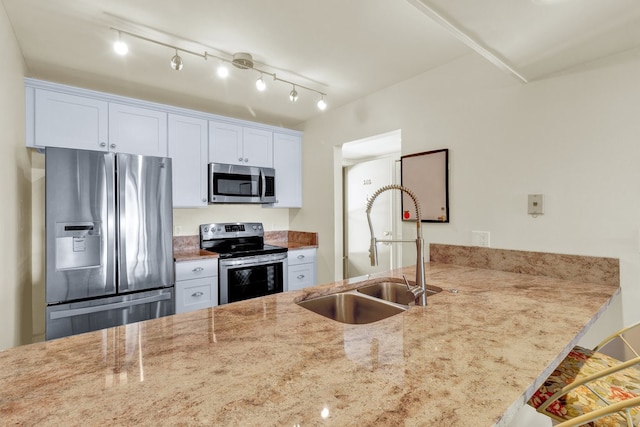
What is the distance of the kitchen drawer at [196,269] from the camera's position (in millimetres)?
2731

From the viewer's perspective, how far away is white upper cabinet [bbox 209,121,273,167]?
319 centimetres

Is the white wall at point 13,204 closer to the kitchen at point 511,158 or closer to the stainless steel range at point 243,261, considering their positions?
the kitchen at point 511,158

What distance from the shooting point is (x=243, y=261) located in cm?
303

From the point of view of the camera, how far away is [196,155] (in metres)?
3.07

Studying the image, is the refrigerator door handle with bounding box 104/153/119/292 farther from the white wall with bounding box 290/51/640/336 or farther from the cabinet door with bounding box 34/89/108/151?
the white wall with bounding box 290/51/640/336

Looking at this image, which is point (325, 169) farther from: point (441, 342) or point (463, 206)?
point (441, 342)

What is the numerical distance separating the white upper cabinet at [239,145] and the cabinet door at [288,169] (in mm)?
103

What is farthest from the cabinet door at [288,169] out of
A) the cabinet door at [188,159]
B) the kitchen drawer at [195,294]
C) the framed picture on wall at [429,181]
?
the framed picture on wall at [429,181]

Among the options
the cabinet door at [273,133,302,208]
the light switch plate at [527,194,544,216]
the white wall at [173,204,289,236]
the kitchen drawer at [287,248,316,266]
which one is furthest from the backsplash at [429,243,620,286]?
the white wall at [173,204,289,236]

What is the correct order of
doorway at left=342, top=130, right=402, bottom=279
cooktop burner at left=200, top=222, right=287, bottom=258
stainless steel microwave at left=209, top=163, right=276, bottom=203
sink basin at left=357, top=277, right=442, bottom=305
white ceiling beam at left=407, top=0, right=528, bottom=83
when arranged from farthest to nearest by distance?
doorway at left=342, top=130, right=402, bottom=279 < cooktop burner at left=200, top=222, right=287, bottom=258 < stainless steel microwave at left=209, top=163, right=276, bottom=203 < sink basin at left=357, top=277, right=442, bottom=305 < white ceiling beam at left=407, top=0, right=528, bottom=83

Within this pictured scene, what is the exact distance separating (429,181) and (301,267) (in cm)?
170

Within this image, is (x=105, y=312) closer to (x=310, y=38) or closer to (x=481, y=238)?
(x=310, y=38)

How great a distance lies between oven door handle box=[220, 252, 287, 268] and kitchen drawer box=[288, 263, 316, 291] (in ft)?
0.64

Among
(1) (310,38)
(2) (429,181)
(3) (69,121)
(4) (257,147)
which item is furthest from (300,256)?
(3) (69,121)
